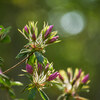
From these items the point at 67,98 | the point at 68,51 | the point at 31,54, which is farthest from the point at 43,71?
the point at 68,51

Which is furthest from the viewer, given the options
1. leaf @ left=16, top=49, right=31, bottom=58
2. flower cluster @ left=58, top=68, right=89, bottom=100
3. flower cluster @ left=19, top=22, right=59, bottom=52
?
flower cluster @ left=58, top=68, right=89, bottom=100

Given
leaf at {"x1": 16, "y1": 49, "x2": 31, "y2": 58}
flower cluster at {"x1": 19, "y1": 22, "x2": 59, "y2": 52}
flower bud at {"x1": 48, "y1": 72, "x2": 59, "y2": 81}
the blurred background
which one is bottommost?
flower bud at {"x1": 48, "y1": 72, "x2": 59, "y2": 81}

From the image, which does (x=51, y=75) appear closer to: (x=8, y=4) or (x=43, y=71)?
(x=43, y=71)

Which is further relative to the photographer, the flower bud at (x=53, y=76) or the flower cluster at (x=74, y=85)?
the flower cluster at (x=74, y=85)

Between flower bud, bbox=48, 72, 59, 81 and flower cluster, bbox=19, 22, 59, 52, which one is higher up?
flower cluster, bbox=19, 22, 59, 52

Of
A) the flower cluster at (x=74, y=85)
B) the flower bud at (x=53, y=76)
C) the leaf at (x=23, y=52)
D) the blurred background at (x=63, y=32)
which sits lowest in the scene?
the flower cluster at (x=74, y=85)

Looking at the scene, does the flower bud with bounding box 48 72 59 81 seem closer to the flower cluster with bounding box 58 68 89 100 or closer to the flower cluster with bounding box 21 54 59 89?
the flower cluster with bounding box 21 54 59 89

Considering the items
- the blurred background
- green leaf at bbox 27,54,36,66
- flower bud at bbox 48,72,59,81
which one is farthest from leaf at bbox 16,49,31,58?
the blurred background

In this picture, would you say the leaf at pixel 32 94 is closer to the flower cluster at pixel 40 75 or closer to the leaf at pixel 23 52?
the flower cluster at pixel 40 75

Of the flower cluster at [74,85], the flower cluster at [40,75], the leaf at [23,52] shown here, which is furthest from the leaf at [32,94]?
the flower cluster at [74,85]
